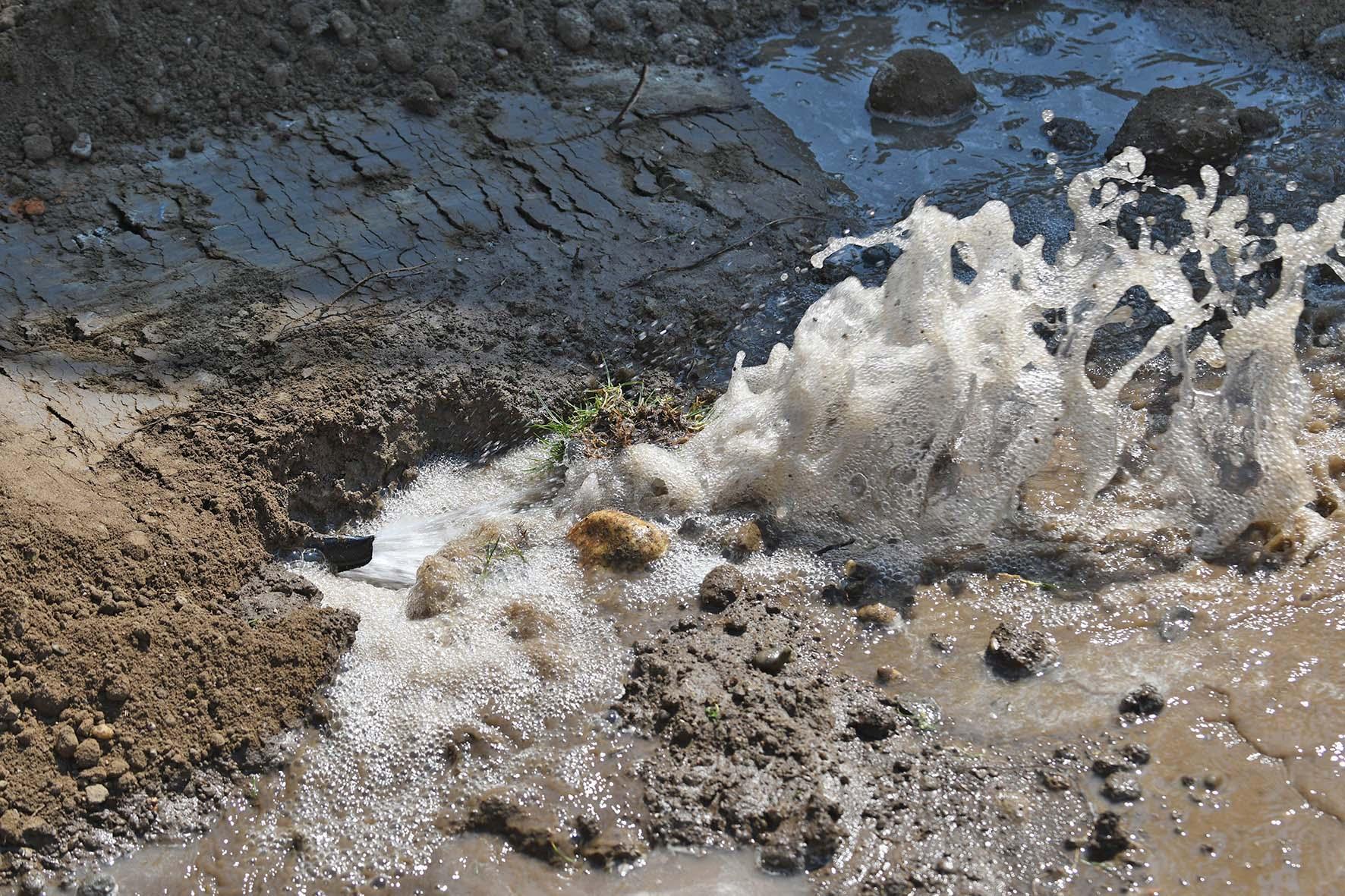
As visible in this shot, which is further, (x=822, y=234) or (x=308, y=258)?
(x=822, y=234)

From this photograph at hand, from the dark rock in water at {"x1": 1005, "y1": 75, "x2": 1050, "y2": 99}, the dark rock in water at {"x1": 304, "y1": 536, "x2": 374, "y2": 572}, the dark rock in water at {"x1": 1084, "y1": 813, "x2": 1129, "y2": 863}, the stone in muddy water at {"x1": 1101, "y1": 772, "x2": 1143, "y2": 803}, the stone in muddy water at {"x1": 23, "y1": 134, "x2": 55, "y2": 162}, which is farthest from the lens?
the dark rock in water at {"x1": 1005, "y1": 75, "x2": 1050, "y2": 99}

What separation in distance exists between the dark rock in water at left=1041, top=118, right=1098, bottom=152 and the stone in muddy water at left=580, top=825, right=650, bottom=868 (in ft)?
13.4

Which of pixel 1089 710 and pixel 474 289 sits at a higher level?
pixel 474 289

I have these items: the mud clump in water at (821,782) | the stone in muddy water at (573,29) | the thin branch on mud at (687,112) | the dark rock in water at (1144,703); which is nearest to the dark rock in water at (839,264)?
the thin branch on mud at (687,112)

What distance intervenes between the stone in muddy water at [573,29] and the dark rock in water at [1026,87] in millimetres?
2194

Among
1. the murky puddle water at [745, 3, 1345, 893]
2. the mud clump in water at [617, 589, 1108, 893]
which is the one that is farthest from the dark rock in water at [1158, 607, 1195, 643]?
the mud clump in water at [617, 589, 1108, 893]

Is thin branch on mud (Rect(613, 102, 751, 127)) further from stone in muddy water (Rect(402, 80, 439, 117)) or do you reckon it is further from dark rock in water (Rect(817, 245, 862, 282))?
dark rock in water (Rect(817, 245, 862, 282))

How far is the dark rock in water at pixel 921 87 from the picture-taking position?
566 cm

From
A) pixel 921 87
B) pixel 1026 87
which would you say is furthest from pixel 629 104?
pixel 1026 87

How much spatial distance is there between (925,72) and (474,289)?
8.88ft

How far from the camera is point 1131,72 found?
5891 millimetres

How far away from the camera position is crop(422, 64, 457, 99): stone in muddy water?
525 centimetres

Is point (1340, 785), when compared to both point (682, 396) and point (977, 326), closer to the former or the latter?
point (977, 326)

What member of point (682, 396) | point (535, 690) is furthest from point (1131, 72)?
point (535, 690)
